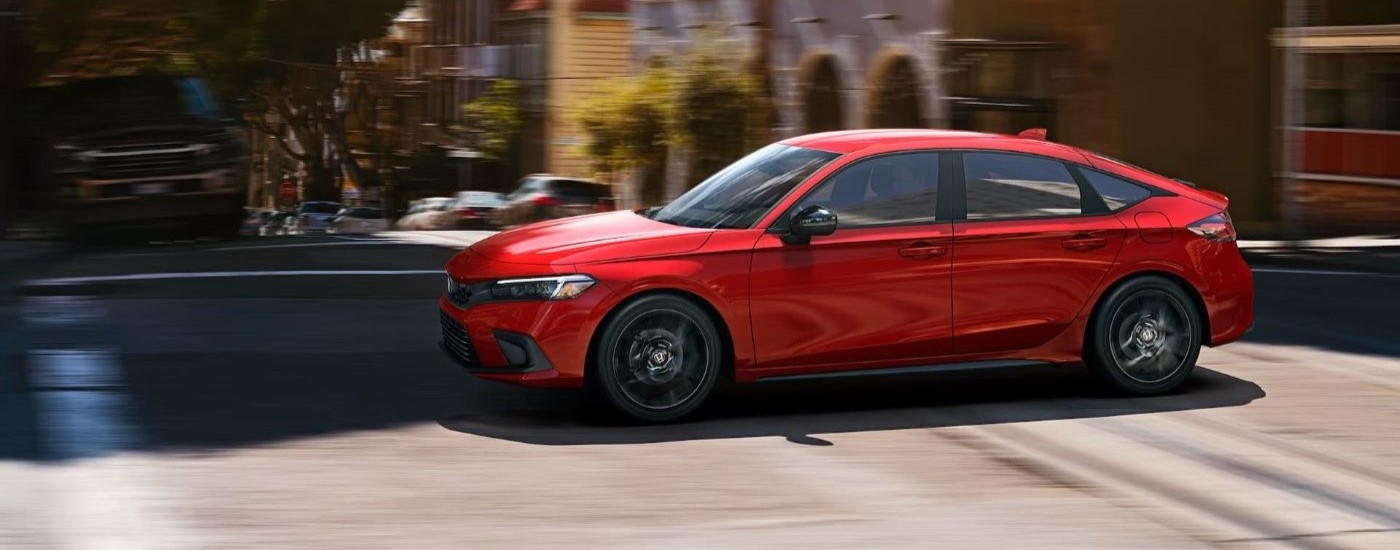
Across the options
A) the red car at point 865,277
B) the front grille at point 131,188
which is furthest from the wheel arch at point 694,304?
the front grille at point 131,188

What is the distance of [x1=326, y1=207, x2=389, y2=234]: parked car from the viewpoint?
723 inches

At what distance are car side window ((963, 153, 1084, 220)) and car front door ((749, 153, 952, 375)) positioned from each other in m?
0.21

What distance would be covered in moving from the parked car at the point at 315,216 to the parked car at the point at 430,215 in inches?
29.7

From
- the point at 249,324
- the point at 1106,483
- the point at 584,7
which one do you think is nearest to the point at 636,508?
the point at 1106,483

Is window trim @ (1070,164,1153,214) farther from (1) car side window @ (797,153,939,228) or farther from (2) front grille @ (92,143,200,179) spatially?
(2) front grille @ (92,143,200,179)

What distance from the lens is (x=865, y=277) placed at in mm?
8414

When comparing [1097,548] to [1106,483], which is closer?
[1097,548]

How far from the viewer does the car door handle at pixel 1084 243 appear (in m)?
8.82

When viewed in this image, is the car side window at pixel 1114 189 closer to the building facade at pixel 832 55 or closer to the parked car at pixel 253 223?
the parked car at pixel 253 223

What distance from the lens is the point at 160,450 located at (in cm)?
757

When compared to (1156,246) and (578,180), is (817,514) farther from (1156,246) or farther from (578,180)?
(578,180)

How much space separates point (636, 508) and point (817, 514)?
0.68 meters

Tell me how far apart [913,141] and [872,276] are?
81cm

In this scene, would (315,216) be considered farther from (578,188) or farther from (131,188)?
(578,188)
